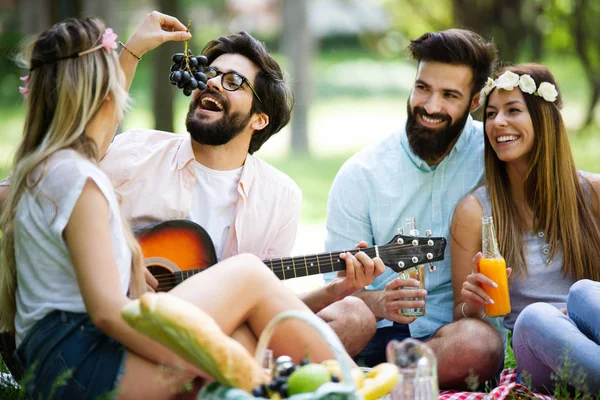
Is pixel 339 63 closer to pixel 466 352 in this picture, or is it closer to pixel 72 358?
pixel 466 352

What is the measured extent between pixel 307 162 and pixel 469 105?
36.2 ft

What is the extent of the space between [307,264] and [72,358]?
1.31m

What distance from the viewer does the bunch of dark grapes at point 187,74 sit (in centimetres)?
415

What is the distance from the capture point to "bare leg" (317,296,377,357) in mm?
4078

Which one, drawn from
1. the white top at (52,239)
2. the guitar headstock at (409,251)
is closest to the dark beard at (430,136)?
the guitar headstock at (409,251)

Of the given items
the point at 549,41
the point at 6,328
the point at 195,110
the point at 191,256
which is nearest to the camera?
the point at 6,328

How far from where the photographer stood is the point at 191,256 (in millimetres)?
4023

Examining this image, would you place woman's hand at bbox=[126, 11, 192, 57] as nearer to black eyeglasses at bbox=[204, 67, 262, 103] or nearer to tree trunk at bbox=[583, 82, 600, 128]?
black eyeglasses at bbox=[204, 67, 262, 103]

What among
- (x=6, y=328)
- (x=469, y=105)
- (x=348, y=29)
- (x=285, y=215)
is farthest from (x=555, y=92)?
(x=348, y=29)

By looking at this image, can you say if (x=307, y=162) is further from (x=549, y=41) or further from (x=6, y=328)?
(x=6, y=328)

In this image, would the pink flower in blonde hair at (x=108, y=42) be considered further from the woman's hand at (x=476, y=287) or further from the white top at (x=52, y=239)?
the woman's hand at (x=476, y=287)

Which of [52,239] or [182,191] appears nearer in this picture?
[52,239]

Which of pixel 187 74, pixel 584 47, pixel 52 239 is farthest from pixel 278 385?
pixel 584 47

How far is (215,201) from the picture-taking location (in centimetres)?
425
